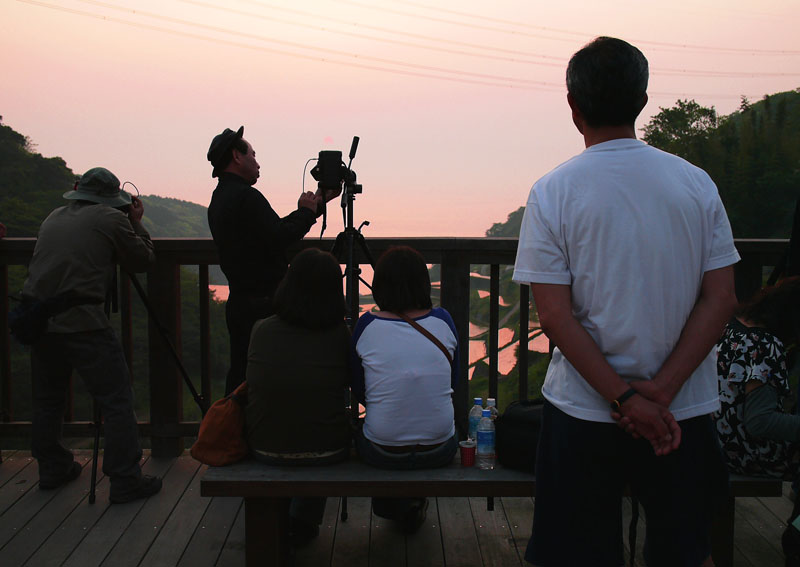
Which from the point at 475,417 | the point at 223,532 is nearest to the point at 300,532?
the point at 223,532

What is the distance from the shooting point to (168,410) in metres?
3.56

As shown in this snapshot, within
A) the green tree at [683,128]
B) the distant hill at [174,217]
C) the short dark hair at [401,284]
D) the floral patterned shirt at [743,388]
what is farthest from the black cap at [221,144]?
the green tree at [683,128]

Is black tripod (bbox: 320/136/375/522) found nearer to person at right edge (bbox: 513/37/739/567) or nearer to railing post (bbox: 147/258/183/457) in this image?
railing post (bbox: 147/258/183/457)

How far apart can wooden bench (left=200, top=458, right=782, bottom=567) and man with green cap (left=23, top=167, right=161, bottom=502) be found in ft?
3.39

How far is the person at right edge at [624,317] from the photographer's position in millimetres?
1305

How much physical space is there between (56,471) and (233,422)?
139 cm

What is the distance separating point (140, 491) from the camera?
305 cm

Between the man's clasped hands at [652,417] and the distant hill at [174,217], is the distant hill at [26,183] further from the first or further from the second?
the man's clasped hands at [652,417]

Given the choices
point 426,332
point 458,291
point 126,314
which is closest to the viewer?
point 426,332

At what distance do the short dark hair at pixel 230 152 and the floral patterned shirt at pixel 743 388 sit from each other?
210cm

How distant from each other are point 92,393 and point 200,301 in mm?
655

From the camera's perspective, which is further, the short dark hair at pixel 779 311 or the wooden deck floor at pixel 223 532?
the wooden deck floor at pixel 223 532

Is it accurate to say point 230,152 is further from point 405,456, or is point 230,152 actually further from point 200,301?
point 405,456

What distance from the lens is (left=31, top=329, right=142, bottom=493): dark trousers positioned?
2959 mm
